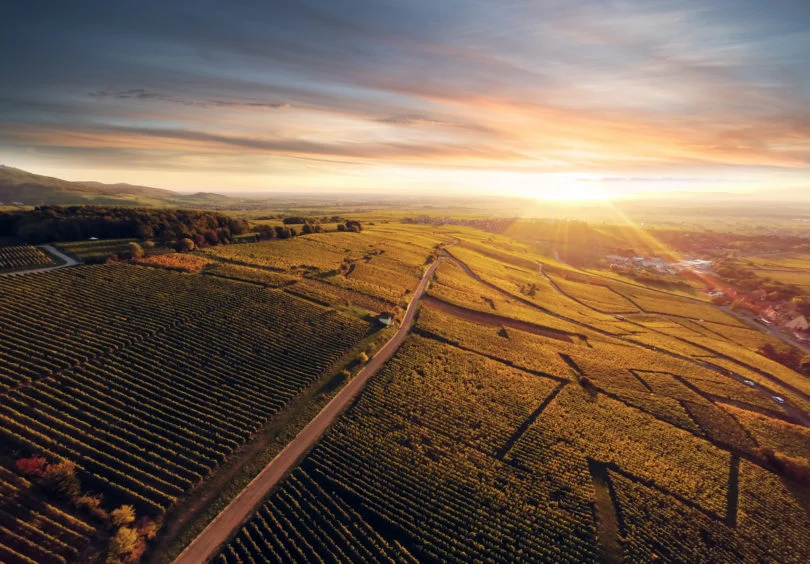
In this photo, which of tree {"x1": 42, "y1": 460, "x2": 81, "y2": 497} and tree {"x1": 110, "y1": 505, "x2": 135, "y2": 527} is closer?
tree {"x1": 110, "y1": 505, "x2": 135, "y2": 527}

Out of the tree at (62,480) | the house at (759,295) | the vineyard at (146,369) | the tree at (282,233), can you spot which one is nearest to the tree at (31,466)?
the tree at (62,480)

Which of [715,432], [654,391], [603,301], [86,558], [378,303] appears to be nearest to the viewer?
[86,558]

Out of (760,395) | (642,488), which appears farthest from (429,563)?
(760,395)

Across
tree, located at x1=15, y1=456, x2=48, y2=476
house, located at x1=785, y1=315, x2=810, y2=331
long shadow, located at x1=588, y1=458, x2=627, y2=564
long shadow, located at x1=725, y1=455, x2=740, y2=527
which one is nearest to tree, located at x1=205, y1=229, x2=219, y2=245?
tree, located at x1=15, y1=456, x2=48, y2=476

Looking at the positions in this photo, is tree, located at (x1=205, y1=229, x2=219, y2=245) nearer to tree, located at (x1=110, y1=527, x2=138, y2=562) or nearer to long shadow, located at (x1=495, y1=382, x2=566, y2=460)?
tree, located at (x1=110, y1=527, x2=138, y2=562)

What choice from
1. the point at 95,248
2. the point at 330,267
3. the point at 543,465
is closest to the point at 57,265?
Answer: the point at 95,248

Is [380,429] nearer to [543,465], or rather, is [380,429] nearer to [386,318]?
[543,465]

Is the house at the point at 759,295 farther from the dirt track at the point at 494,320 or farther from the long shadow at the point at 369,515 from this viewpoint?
the long shadow at the point at 369,515

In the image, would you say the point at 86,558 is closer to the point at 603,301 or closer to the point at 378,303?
the point at 378,303
